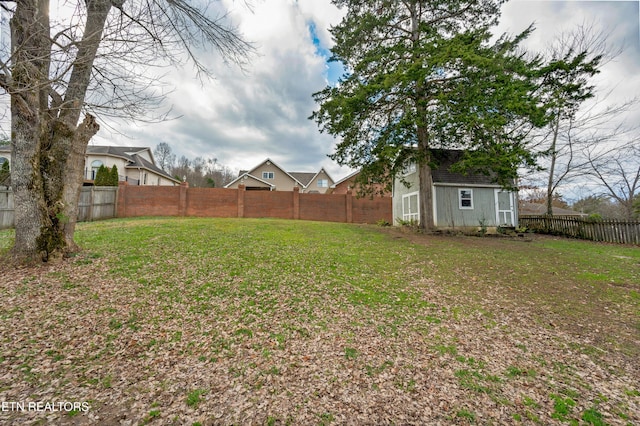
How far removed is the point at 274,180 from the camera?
3219 cm

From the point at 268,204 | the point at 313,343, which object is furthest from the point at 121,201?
the point at 313,343

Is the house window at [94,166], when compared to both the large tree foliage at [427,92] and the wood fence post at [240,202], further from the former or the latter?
the large tree foliage at [427,92]

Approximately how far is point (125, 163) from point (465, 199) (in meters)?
30.3

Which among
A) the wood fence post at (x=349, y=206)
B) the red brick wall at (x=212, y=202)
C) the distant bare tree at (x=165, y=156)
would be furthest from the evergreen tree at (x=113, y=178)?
the distant bare tree at (x=165, y=156)

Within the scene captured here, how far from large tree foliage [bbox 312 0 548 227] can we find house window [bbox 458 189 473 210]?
12.0ft

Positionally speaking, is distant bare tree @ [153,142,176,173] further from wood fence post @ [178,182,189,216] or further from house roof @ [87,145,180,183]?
wood fence post @ [178,182,189,216]

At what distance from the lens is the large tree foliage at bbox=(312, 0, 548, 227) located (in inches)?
349

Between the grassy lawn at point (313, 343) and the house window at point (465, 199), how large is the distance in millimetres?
8327

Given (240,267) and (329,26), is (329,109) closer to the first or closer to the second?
(329,26)

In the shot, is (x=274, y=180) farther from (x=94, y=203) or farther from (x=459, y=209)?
(x=459, y=209)

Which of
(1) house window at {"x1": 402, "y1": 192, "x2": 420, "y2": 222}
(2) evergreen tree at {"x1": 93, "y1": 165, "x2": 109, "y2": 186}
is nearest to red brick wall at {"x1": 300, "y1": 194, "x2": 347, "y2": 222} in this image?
(1) house window at {"x1": 402, "y1": 192, "x2": 420, "y2": 222}

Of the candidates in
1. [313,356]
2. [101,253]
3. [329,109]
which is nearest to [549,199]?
[329,109]

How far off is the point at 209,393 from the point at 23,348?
2581mm

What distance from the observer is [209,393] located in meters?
2.61
